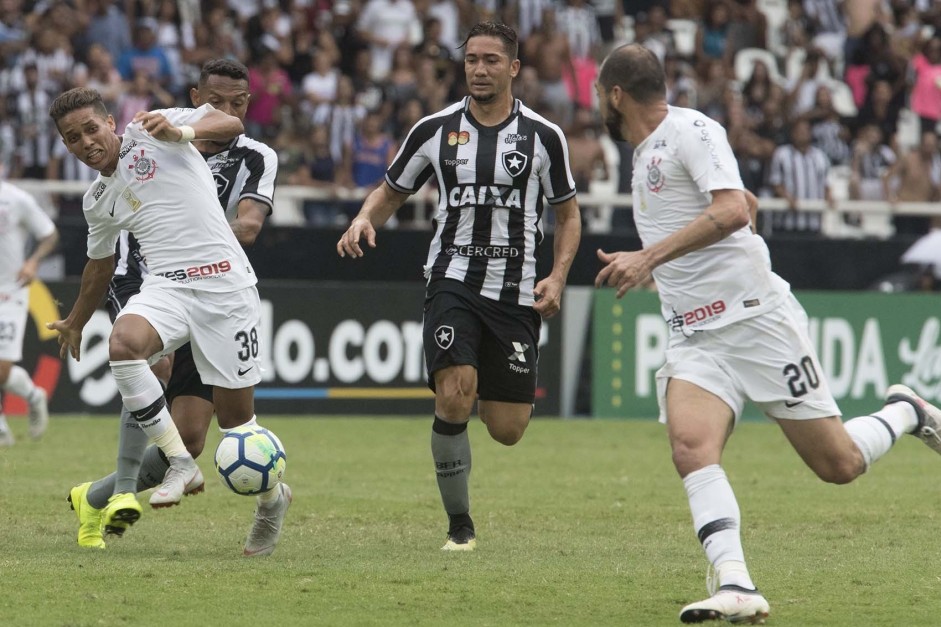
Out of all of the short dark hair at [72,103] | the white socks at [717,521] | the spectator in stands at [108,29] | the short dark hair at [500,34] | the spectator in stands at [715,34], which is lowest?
the white socks at [717,521]

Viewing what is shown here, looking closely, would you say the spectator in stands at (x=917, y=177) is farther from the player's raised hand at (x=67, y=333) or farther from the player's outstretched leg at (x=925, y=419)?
the player's raised hand at (x=67, y=333)

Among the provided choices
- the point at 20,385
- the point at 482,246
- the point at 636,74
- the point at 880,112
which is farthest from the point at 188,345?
the point at 880,112

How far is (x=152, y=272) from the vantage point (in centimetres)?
774

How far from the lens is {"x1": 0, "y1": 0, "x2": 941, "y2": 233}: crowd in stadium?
18.1 m

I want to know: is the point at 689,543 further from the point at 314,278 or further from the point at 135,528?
the point at 314,278

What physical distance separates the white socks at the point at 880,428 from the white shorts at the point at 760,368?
0.31 meters

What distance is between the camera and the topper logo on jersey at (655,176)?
636 centimetres

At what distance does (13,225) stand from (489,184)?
7.26 meters

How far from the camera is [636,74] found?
6320 mm

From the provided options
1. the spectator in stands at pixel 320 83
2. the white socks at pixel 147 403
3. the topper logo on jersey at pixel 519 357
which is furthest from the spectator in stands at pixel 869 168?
the white socks at pixel 147 403

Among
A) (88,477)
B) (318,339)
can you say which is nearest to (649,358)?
(318,339)

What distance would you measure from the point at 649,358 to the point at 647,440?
1.96 meters

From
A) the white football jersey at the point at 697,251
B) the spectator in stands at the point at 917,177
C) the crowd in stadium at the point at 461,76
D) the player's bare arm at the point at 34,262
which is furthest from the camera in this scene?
the spectator in stands at the point at 917,177

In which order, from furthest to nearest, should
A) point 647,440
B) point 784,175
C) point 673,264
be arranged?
point 784,175
point 647,440
point 673,264
